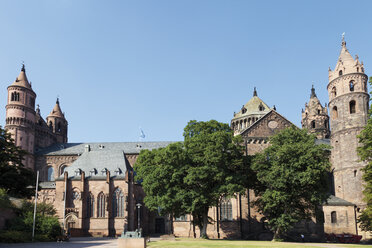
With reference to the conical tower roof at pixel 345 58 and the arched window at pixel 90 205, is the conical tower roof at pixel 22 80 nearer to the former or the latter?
the arched window at pixel 90 205

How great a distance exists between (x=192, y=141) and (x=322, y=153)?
1555 cm

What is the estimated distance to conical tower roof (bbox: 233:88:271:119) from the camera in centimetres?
8211

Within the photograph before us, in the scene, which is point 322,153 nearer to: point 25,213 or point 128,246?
point 128,246

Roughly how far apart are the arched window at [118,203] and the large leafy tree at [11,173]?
1503 cm

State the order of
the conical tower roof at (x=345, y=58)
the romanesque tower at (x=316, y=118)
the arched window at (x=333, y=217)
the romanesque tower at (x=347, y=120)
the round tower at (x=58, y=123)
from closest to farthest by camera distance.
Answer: the romanesque tower at (x=347, y=120) → the arched window at (x=333, y=217) → the conical tower roof at (x=345, y=58) → the romanesque tower at (x=316, y=118) → the round tower at (x=58, y=123)

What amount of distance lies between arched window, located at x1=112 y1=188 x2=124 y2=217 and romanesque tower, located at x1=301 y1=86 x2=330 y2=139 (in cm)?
5012

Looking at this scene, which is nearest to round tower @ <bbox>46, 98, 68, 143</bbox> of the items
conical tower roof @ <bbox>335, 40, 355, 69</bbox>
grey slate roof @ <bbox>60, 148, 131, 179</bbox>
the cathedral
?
the cathedral

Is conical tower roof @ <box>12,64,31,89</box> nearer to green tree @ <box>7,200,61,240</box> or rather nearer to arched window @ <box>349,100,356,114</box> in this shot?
green tree @ <box>7,200,61,240</box>

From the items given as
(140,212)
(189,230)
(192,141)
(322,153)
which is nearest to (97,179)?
(140,212)

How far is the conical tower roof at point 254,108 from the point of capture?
269 ft

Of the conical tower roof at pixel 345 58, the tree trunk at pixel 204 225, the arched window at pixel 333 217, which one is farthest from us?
the conical tower roof at pixel 345 58

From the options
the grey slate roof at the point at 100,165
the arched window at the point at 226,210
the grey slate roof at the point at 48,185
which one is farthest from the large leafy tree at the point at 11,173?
the arched window at the point at 226,210

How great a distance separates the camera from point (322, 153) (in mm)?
44656

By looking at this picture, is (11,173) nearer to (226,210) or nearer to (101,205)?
(101,205)
